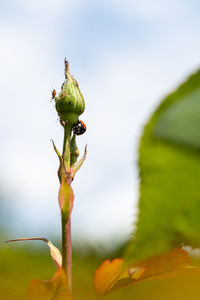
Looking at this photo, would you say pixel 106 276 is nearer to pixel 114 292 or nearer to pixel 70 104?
pixel 114 292

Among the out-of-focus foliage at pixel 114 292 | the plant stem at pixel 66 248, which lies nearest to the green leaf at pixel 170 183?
the out-of-focus foliage at pixel 114 292

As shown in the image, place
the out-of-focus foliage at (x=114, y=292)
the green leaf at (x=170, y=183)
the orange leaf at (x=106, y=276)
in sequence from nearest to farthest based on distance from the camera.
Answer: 1. the green leaf at (x=170, y=183)
2. the out-of-focus foliage at (x=114, y=292)
3. the orange leaf at (x=106, y=276)

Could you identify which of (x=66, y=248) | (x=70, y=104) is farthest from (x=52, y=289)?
(x=70, y=104)

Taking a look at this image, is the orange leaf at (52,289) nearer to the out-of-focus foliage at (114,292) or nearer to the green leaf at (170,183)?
the out-of-focus foliage at (114,292)

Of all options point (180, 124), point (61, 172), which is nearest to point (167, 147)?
point (180, 124)

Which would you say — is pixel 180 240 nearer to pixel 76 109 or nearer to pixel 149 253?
pixel 149 253

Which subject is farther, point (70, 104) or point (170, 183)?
point (70, 104)
